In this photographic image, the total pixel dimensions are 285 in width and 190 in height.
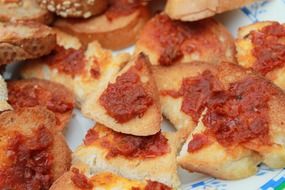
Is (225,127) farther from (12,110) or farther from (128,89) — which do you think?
(12,110)

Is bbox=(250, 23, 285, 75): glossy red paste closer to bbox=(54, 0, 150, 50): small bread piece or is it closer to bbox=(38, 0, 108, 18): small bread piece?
bbox=(54, 0, 150, 50): small bread piece

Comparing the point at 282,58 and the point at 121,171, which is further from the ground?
the point at 282,58

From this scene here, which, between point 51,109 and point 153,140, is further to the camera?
point 51,109

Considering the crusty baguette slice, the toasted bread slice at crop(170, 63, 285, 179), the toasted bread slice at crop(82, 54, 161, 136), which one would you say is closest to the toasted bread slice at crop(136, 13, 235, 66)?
A: the toasted bread slice at crop(82, 54, 161, 136)

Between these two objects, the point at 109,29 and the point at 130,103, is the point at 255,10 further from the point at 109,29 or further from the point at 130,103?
the point at 130,103

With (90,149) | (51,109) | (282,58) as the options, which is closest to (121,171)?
(90,149)

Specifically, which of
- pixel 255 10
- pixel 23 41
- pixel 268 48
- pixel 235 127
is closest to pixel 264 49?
pixel 268 48
